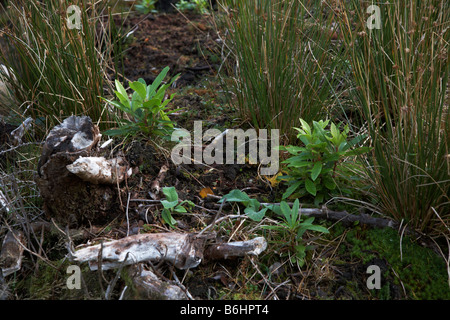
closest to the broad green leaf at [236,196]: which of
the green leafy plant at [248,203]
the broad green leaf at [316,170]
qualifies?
the green leafy plant at [248,203]

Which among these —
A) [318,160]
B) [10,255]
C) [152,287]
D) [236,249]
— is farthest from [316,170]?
[10,255]

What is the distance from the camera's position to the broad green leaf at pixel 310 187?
183 centimetres

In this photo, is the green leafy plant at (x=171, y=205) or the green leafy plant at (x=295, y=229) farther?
the green leafy plant at (x=171, y=205)

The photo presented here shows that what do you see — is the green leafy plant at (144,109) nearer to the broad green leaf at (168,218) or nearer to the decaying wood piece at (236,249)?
the broad green leaf at (168,218)

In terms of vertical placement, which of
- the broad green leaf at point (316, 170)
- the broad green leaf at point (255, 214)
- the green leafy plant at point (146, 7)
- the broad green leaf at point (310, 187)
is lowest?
the broad green leaf at point (255, 214)

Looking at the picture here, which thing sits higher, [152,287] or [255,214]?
[255,214]

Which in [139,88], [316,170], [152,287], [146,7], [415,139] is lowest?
[152,287]

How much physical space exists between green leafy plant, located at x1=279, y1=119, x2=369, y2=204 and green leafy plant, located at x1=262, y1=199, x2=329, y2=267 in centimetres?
15

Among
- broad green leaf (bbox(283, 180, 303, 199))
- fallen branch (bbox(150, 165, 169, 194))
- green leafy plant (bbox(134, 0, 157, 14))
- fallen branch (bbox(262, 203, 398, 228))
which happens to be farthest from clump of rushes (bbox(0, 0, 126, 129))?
green leafy plant (bbox(134, 0, 157, 14))

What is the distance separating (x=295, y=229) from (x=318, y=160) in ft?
1.13

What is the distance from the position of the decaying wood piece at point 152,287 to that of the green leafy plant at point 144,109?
83 cm

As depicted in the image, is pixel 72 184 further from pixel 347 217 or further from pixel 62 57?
pixel 347 217

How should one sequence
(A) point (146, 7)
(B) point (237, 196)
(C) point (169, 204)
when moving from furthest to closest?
(A) point (146, 7), (B) point (237, 196), (C) point (169, 204)

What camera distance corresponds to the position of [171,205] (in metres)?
1.83
